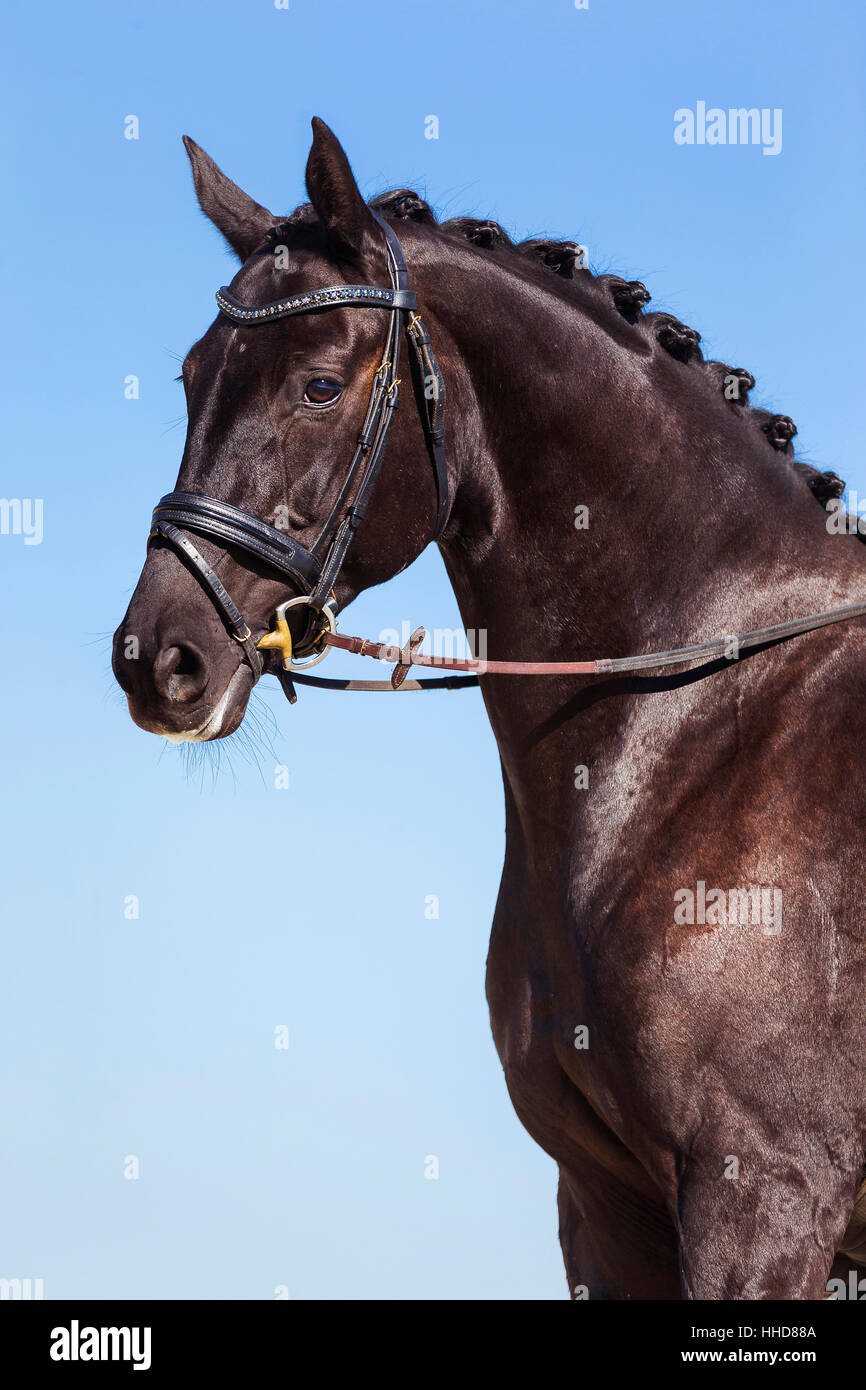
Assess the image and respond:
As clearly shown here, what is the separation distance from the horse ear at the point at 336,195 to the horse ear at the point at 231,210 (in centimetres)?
60

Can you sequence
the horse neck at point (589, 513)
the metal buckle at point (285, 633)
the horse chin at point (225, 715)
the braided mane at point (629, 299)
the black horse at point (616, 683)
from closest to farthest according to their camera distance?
the black horse at point (616, 683) < the horse chin at point (225, 715) < the metal buckle at point (285, 633) < the horse neck at point (589, 513) < the braided mane at point (629, 299)

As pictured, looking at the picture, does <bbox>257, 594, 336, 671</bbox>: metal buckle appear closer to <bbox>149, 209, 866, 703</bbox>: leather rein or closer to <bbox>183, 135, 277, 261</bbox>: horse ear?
<bbox>149, 209, 866, 703</bbox>: leather rein

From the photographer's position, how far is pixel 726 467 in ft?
15.9

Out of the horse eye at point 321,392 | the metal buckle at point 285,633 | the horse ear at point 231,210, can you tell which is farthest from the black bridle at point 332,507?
the horse ear at point 231,210

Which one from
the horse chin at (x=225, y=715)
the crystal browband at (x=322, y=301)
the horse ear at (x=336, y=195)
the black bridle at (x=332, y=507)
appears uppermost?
the horse ear at (x=336, y=195)

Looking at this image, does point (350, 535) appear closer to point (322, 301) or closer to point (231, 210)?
point (322, 301)

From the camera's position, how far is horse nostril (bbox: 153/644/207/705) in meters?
4.14

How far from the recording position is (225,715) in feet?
14.1

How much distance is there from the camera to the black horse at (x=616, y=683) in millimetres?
4137

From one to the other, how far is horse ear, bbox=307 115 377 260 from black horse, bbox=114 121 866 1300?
0.01 meters

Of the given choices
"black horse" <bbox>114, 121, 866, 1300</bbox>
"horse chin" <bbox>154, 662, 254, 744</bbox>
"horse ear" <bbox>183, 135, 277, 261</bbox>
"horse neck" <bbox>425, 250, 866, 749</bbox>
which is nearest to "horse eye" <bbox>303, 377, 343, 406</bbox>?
"black horse" <bbox>114, 121, 866, 1300</bbox>

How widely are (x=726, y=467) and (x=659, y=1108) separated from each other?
2206 mm

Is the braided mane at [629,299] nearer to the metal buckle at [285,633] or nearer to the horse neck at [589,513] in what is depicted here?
the horse neck at [589,513]
